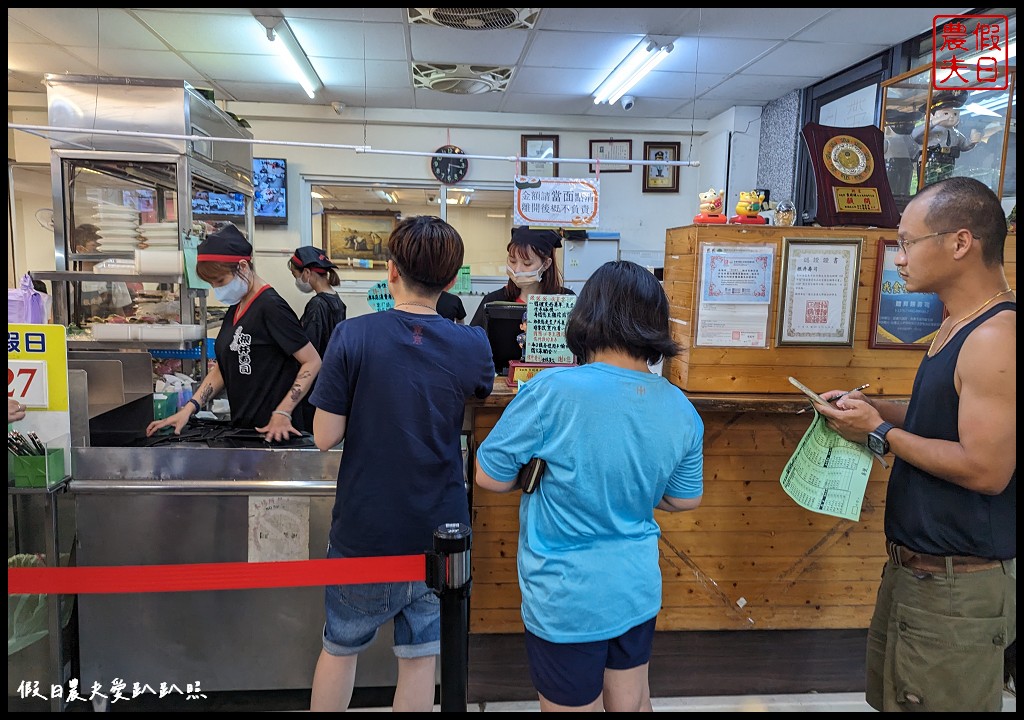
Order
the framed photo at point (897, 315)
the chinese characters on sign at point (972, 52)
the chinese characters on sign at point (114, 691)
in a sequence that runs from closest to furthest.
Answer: the chinese characters on sign at point (114, 691) < the framed photo at point (897, 315) < the chinese characters on sign at point (972, 52)

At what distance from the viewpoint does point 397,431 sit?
4.95 ft

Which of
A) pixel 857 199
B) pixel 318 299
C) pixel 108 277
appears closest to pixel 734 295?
pixel 857 199

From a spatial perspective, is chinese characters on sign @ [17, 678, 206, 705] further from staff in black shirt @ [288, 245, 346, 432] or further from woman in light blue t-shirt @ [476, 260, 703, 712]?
staff in black shirt @ [288, 245, 346, 432]

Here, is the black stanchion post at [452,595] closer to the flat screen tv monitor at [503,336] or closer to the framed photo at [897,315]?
the flat screen tv monitor at [503,336]

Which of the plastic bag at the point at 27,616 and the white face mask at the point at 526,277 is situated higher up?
the white face mask at the point at 526,277

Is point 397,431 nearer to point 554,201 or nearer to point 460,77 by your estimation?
point 554,201

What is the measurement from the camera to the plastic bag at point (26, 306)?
2.24 metres

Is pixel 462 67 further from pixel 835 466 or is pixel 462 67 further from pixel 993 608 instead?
pixel 993 608

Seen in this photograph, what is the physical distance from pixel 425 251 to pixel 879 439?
4.12 feet

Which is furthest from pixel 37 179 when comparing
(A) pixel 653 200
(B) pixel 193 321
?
(A) pixel 653 200

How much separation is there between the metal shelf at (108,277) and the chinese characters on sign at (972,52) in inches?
150

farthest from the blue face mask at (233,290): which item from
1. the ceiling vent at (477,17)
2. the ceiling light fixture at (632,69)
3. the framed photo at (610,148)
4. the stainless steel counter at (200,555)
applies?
the framed photo at (610,148)

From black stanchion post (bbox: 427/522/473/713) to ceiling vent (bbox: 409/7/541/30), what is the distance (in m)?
3.36

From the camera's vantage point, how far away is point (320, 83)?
532 centimetres
